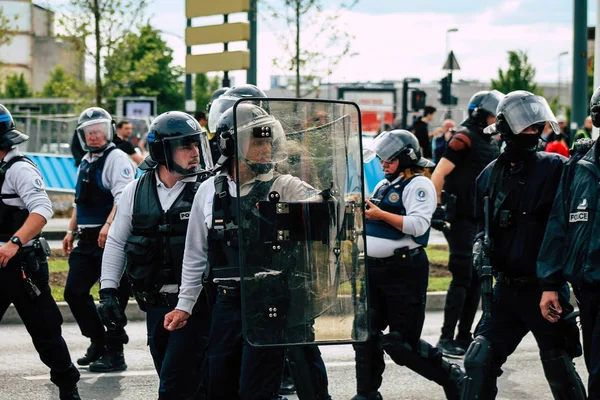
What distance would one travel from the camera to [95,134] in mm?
7199

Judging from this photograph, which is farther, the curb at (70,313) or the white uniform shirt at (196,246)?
the curb at (70,313)

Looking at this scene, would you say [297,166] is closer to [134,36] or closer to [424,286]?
[424,286]

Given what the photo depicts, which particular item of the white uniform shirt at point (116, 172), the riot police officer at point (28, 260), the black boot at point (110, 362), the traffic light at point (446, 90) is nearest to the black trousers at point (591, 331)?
the riot police officer at point (28, 260)

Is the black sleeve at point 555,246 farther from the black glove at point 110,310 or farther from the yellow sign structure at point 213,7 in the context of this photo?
the yellow sign structure at point 213,7

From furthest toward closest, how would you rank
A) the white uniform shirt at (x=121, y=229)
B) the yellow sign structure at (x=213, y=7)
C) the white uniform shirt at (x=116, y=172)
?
the yellow sign structure at (x=213, y=7)
the white uniform shirt at (x=116, y=172)
the white uniform shirt at (x=121, y=229)

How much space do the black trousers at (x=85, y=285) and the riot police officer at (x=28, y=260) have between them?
1273 millimetres

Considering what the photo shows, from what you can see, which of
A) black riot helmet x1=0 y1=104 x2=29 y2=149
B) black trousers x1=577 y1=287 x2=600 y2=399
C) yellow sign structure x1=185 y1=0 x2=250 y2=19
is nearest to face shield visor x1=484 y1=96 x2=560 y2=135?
black trousers x1=577 y1=287 x2=600 y2=399

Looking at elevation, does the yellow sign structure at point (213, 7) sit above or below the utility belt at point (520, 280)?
above

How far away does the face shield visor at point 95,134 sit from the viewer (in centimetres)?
721

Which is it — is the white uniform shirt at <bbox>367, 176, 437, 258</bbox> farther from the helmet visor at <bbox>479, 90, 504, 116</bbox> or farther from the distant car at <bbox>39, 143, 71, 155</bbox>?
the distant car at <bbox>39, 143, 71, 155</bbox>

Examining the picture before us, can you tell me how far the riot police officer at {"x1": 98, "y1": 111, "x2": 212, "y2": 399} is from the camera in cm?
509

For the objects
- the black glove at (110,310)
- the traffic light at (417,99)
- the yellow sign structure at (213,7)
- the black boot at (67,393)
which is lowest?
the black boot at (67,393)

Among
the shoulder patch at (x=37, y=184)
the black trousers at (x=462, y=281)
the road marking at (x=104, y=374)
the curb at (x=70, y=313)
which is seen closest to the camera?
the shoulder patch at (x=37, y=184)

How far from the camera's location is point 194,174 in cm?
517
